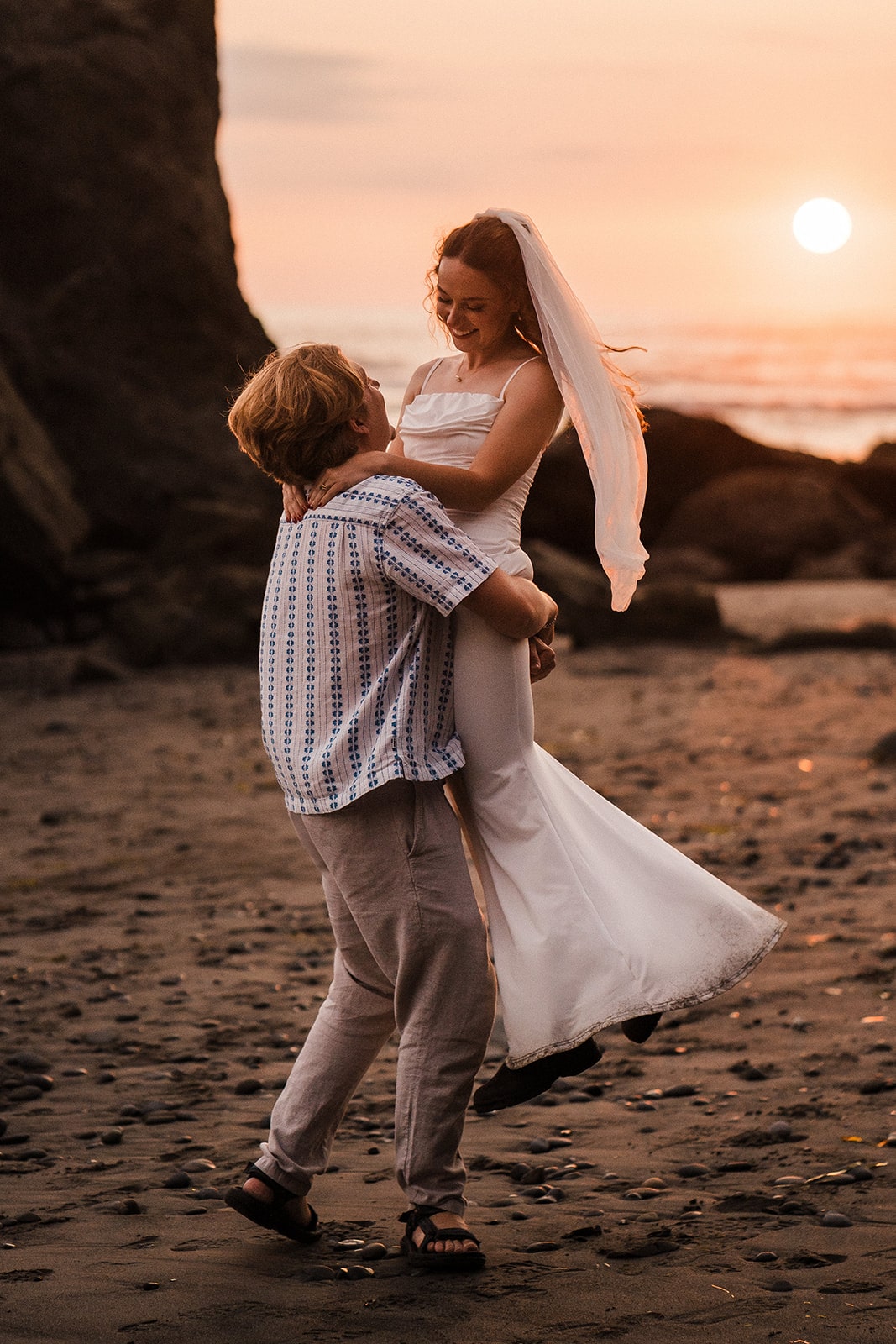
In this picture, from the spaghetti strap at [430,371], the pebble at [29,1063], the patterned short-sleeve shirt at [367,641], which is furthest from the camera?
the pebble at [29,1063]

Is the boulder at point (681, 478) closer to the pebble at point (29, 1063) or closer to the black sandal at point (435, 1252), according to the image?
the pebble at point (29, 1063)

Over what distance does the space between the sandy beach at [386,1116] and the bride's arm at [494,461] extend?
1.71 meters

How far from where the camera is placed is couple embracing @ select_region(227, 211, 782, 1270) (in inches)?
130

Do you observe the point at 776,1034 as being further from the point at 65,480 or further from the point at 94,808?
the point at 65,480

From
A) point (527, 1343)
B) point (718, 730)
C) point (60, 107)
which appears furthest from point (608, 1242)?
point (60, 107)

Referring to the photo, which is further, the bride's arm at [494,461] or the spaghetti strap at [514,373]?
the spaghetti strap at [514,373]

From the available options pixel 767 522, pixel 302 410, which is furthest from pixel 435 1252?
pixel 767 522

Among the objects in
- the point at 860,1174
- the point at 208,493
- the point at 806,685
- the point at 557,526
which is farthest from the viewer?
the point at 557,526

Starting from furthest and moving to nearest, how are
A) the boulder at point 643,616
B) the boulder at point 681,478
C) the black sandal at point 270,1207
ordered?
the boulder at point 681,478
the boulder at point 643,616
the black sandal at point 270,1207

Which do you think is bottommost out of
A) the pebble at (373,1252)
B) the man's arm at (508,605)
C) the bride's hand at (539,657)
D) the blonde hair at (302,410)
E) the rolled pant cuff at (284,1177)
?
the pebble at (373,1252)

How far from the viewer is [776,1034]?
5.09 metres

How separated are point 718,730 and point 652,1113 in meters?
6.82

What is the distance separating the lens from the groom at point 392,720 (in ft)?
10.7

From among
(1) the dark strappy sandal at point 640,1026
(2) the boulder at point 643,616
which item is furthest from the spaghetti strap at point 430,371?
(2) the boulder at point 643,616
